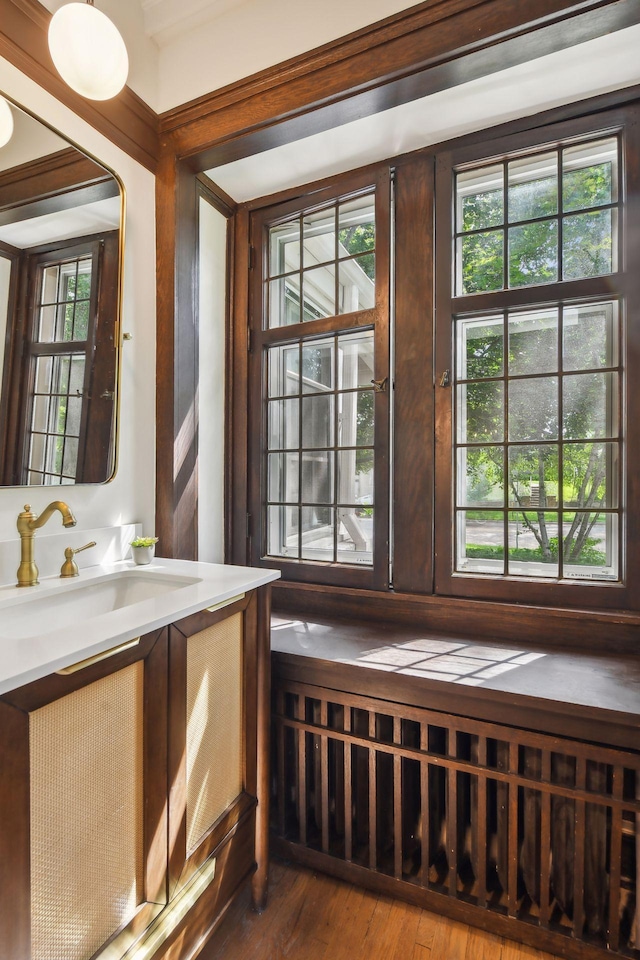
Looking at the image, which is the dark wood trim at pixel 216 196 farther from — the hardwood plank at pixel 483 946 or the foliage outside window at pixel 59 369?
the hardwood plank at pixel 483 946

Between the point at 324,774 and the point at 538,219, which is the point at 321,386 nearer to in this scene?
the point at 538,219

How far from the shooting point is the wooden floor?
1.26 m

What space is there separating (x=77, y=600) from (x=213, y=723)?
0.51 meters

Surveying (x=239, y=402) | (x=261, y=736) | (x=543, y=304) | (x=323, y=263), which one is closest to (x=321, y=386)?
(x=239, y=402)

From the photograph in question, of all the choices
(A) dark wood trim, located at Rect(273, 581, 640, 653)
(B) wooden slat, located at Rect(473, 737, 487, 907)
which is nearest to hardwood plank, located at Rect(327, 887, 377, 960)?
(B) wooden slat, located at Rect(473, 737, 487, 907)

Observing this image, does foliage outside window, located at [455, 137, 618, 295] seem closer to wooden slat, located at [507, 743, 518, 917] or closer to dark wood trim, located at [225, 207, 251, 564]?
dark wood trim, located at [225, 207, 251, 564]

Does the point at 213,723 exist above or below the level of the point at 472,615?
below

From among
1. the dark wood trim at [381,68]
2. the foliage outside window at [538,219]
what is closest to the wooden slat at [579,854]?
the foliage outside window at [538,219]

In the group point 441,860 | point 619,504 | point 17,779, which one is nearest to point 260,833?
point 441,860

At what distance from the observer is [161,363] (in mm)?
1812

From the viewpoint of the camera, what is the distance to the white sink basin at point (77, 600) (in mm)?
1146

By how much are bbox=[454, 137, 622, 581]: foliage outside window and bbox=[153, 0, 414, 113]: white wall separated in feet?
2.17

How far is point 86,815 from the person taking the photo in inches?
33.7

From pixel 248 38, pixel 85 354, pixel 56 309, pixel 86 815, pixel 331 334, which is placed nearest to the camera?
pixel 86 815
